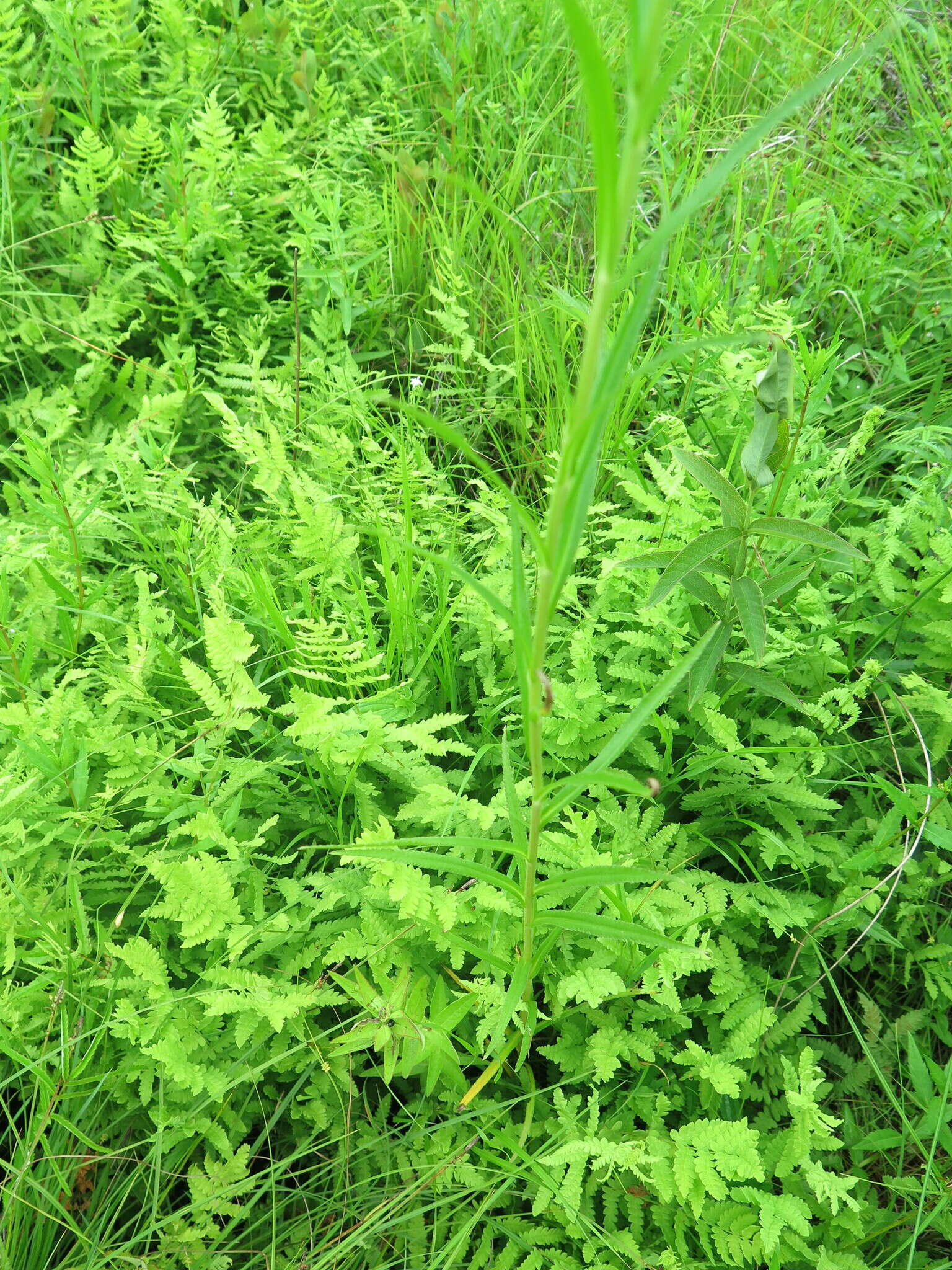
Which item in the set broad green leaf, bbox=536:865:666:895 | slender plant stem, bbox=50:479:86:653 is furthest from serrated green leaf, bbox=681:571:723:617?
slender plant stem, bbox=50:479:86:653

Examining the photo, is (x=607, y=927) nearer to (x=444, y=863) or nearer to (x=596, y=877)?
(x=596, y=877)

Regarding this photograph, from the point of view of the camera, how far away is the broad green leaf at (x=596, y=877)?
3.62 feet

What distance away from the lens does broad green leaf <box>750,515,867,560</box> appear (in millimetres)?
1519

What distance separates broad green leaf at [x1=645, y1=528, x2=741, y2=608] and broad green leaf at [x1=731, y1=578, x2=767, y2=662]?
0.26 feet

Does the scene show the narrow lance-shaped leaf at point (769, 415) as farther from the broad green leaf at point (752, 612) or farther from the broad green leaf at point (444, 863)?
the broad green leaf at point (444, 863)

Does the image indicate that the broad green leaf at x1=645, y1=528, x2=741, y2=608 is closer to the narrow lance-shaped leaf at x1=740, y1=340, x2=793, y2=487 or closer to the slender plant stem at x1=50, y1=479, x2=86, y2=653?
the narrow lance-shaped leaf at x1=740, y1=340, x2=793, y2=487

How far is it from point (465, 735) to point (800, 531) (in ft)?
2.56

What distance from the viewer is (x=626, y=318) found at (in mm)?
869

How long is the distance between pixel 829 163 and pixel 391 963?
8.97 feet

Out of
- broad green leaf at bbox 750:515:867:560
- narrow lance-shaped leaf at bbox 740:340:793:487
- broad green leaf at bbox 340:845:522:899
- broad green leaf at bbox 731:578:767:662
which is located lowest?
broad green leaf at bbox 340:845:522:899

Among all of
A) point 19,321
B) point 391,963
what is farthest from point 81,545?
point 391,963

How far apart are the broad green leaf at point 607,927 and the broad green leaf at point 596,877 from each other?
0.04 m

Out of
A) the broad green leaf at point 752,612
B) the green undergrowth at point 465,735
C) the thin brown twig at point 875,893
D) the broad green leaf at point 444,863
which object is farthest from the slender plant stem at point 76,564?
the thin brown twig at point 875,893

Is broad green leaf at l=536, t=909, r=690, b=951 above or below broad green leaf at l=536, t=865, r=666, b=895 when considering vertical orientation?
below
